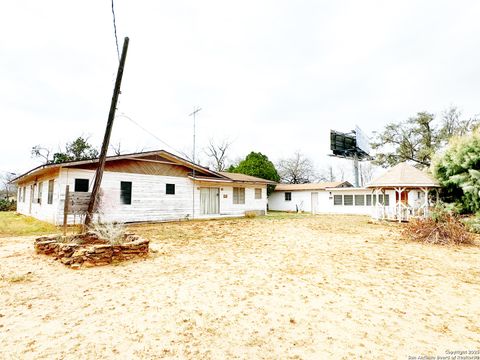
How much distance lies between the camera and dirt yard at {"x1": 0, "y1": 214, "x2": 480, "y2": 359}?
2.63 m

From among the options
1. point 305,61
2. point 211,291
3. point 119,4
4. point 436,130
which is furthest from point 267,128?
point 211,291

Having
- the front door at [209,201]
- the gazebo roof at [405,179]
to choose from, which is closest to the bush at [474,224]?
the gazebo roof at [405,179]

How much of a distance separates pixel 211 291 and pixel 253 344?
1.68 metres

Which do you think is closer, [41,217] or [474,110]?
[41,217]

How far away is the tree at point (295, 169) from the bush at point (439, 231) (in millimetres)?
31119

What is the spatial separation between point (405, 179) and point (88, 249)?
16.3 metres

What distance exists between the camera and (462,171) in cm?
1195

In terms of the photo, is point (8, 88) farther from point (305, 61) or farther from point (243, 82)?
point (305, 61)

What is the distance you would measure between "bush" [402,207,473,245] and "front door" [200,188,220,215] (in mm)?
11729

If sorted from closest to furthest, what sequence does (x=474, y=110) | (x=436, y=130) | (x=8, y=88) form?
(x=8, y=88) → (x=474, y=110) → (x=436, y=130)

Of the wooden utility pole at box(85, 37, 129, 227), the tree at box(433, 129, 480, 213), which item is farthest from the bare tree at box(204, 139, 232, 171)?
the wooden utility pole at box(85, 37, 129, 227)

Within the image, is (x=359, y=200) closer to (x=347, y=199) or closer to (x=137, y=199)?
(x=347, y=199)

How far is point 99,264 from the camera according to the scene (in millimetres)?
5785

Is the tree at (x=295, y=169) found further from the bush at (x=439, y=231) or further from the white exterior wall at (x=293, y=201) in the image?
the bush at (x=439, y=231)
